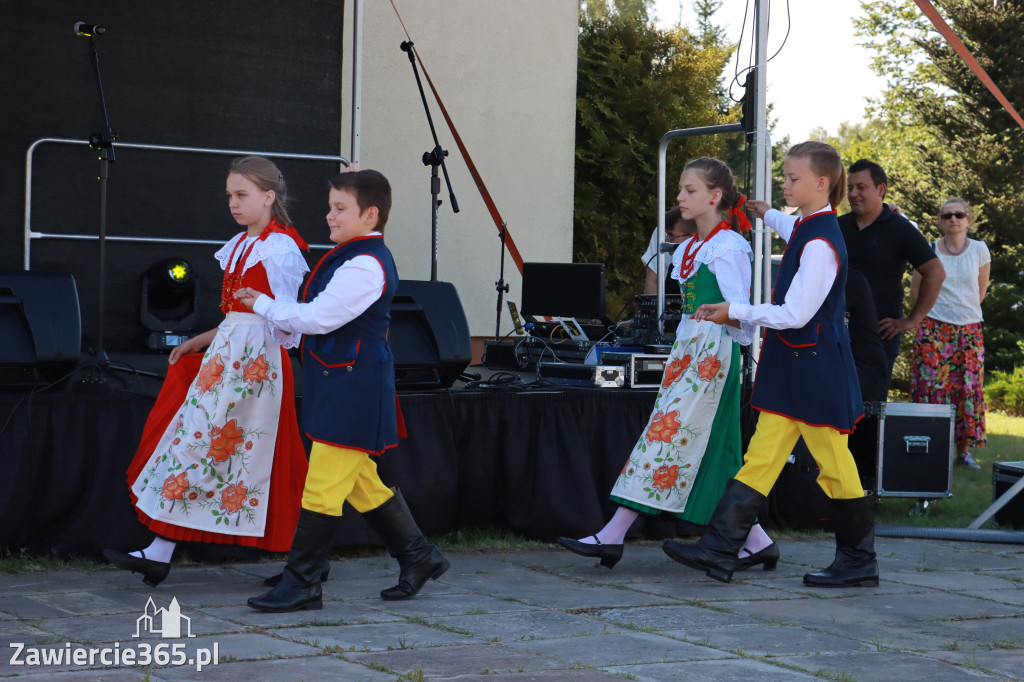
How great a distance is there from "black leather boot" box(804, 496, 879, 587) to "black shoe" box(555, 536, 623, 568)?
→ 0.63 metres

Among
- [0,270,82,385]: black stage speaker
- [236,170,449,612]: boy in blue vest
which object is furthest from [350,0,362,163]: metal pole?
[236,170,449,612]: boy in blue vest

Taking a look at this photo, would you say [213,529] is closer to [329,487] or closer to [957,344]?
[329,487]

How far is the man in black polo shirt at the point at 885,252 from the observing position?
5594mm

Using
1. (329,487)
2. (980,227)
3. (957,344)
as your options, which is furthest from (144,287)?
(980,227)

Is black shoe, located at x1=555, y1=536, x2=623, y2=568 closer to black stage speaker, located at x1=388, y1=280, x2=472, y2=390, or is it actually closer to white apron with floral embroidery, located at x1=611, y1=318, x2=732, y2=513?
white apron with floral embroidery, located at x1=611, y1=318, x2=732, y2=513

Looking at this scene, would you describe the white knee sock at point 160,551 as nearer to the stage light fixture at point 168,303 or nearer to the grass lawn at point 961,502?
the stage light fixture at point 168,303

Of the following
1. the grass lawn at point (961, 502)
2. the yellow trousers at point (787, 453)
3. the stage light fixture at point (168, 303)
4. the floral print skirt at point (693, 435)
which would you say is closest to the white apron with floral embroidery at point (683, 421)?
the floral print skirt at point (693, 435)

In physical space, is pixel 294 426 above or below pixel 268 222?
below

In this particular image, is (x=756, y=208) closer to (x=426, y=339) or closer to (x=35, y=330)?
(x=426, y=339)

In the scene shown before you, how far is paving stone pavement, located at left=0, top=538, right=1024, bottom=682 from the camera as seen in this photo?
A: 112 inches

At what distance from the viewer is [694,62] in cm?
1689

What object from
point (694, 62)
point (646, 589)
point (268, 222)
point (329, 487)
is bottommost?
point (646, 589)

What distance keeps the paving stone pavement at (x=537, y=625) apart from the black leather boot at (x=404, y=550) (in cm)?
6

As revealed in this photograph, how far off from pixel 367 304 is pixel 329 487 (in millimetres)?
522
